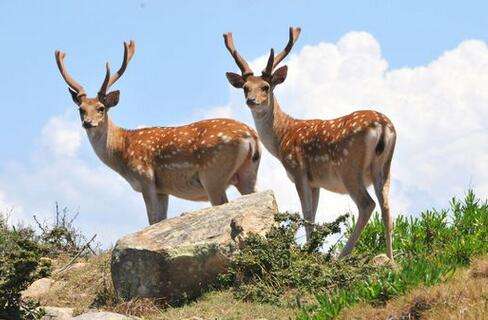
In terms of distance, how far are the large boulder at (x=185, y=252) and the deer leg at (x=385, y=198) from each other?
146cm

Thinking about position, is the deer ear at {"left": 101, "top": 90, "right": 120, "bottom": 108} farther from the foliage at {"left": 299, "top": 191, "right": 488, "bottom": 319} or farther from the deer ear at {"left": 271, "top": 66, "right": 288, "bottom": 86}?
the foliage at {"left": 299, "top": 191, "right": 488, "bottom": 319}

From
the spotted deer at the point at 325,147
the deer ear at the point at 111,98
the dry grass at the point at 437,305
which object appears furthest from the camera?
the deer ear at the point at 111,98

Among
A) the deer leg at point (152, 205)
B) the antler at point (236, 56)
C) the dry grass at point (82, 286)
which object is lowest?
the dry grass at point (82, 286)

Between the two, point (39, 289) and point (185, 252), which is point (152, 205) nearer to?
point (39, 289)

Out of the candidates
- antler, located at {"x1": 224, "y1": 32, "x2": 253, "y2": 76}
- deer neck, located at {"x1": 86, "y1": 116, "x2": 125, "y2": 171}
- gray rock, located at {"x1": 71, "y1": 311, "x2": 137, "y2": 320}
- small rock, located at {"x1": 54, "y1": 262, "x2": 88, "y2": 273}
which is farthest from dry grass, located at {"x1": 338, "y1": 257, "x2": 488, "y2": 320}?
deer neck, located at {"x1": 86, "y1": 116, "x2": 125, "y2": 171}

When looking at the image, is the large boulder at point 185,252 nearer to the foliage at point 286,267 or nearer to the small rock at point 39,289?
the foliage at point 286,267

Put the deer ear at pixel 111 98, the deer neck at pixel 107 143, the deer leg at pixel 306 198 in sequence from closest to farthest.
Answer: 1. the deer leg at pixel 306 198
2. the deer ear at pixel 111 98
3. the deer neck at pixel 107 143

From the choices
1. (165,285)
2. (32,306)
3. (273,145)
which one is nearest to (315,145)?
(273,145)

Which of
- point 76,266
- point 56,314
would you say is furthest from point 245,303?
point 76,266

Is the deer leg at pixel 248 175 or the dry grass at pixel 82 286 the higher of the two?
the deer leg at pixel 248 175

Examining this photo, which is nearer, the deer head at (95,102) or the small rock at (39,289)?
the small rock at (39,289)

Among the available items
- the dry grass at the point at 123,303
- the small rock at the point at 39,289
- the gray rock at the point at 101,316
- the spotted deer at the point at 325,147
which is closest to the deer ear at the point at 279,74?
the spotted deer at the point at 325,147

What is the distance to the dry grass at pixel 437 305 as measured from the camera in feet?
28.3

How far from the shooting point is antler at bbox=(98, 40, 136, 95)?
15.1 m
